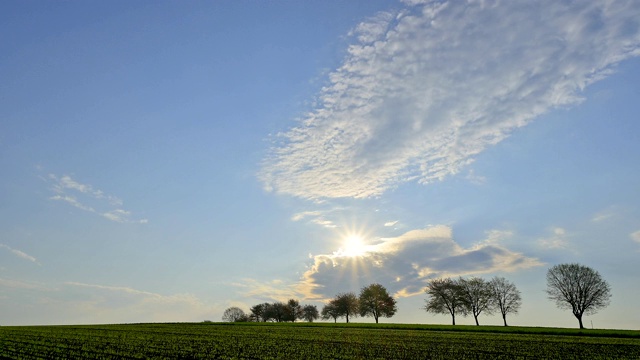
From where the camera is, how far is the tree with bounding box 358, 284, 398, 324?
432 ft

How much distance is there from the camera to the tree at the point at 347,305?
480ft

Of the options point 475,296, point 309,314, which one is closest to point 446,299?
point 475,296

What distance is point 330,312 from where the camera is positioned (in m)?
152

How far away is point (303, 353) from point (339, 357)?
336cm

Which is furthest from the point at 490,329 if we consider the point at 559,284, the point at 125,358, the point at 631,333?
the point at 125,358

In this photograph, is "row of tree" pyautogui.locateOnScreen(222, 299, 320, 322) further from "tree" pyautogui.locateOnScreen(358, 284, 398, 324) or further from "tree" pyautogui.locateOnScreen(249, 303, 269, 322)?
"tree" pyautogui.locateOnScreen(358, 284, 398, 324)

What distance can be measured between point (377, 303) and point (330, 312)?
85.4 feet

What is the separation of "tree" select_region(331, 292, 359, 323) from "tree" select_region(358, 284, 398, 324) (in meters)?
12.1

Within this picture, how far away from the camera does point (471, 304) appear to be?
372ft

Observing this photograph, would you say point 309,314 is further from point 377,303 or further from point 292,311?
point 377,303

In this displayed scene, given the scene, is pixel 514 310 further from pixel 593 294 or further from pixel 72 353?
pixel 72 353

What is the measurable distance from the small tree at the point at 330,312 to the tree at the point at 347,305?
128 centimetres

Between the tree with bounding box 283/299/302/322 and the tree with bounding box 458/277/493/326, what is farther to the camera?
the tree with bounding box 283/299/302/322

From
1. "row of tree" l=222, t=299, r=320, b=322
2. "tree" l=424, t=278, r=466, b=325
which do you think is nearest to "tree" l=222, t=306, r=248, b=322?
"row of tree" l=222, t=299, r=320, b=322
